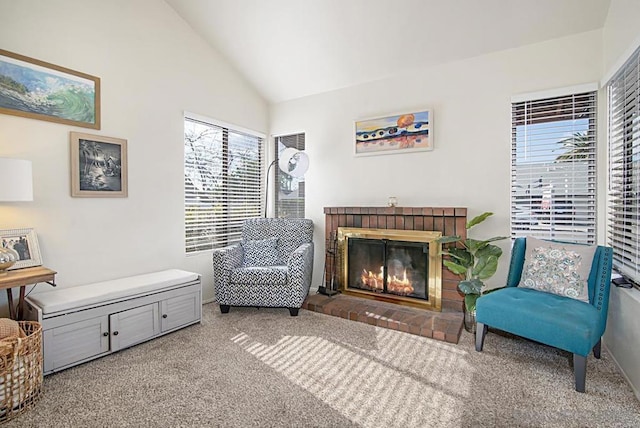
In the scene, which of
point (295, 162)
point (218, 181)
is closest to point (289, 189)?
point (295, 162)

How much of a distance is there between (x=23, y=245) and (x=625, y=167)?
4365 mm

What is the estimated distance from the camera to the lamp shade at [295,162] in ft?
12.5

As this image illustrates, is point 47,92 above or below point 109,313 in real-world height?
above

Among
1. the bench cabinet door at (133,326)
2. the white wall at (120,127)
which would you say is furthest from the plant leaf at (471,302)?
the white wall at (120,127)

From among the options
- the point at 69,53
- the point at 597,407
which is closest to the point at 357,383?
the point at 597,407

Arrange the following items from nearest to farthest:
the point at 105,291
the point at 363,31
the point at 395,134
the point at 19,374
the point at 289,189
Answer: the point at 19,374
the point at 105,291
the point at 363,31
the point at 395,134
the point at 289,189

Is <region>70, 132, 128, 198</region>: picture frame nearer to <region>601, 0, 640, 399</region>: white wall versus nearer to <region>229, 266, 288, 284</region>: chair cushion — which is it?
<region>229, 266, 288, 284</region>: chair cushion

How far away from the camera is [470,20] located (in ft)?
9.12

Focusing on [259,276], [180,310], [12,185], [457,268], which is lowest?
[180,310]

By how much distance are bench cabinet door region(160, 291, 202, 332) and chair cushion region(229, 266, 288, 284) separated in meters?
0.38

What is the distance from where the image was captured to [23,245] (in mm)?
2289

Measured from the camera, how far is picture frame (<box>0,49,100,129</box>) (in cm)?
228

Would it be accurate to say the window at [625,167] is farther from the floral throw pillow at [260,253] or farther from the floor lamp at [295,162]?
→ the floral throw pillow at [260,253]

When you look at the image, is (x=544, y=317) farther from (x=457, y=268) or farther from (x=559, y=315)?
(x=457, y=268)
